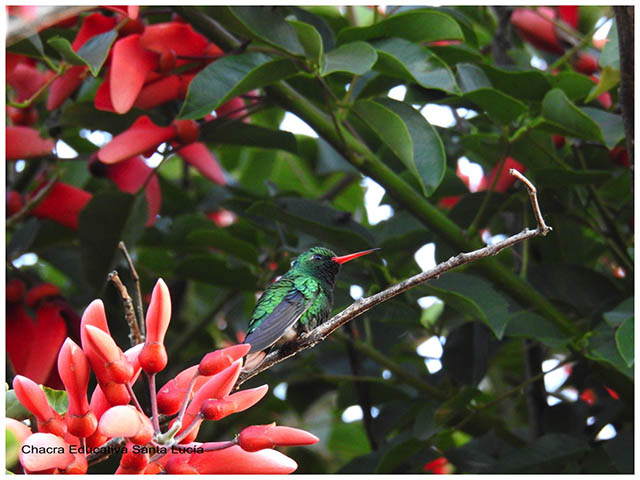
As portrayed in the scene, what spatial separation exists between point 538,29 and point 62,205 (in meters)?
1.10

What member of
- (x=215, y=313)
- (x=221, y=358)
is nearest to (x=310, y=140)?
(x=215, y=313)

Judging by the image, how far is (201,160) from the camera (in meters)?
1.85

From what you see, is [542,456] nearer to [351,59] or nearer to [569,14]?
[351,59]

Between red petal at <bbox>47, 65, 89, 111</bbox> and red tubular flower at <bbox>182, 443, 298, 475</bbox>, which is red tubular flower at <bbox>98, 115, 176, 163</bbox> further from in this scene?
red tubular flower at <bbox>182, 443, 298, 475</bbox>

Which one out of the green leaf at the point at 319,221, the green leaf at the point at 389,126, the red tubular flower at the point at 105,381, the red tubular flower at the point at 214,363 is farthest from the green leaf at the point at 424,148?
the red tubular flower at the point at 105,381

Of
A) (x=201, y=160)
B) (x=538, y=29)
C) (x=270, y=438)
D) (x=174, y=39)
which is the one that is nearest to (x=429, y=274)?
(x=270, y=438)

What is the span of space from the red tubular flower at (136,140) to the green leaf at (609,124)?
29.6 inches

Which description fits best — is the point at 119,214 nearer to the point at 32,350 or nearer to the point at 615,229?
the point at 32,350

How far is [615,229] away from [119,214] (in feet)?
3.17

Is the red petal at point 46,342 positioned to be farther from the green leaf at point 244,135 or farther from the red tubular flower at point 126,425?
the red tubular flower at point 126,425

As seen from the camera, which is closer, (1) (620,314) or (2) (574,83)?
(1) (620,314)

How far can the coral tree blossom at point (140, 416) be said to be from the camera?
0.82 m

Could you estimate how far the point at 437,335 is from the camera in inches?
70.9

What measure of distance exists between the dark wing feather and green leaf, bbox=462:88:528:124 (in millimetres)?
443
